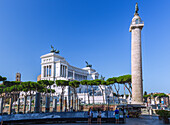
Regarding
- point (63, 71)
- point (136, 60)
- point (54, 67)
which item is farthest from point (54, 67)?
point (136, 60)

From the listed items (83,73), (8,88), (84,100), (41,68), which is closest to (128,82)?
(84,100)

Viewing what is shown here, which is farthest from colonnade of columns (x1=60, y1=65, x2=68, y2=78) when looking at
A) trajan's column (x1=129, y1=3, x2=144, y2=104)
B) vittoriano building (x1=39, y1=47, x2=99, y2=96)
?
trajan's column (x1=129, y1=3, x2=144, y2=104)

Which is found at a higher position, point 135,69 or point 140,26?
point 140,26

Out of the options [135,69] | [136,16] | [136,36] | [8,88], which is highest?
[136,16]

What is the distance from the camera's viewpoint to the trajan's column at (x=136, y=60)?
3005 centimetres

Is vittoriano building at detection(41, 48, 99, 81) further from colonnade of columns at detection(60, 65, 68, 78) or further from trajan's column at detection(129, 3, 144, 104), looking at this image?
trajan's column at detection(129, 3, 144, 104)

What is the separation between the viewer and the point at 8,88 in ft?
234

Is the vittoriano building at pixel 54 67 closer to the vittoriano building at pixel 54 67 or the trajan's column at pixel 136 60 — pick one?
the vittoriano building at pixel 54 67

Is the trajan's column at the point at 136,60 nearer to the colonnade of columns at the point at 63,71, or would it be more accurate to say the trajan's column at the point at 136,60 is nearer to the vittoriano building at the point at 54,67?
the vittoriano building at the point at 54,67

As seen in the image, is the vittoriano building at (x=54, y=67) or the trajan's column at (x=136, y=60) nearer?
the trajan's column at (x=136, y=60)

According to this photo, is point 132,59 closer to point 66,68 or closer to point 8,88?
point 8,88

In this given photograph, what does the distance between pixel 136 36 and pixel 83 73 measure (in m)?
105

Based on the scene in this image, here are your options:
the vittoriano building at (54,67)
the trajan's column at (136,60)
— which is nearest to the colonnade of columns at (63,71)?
the vittoriano building at (54,67)

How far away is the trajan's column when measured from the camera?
30052 mm
